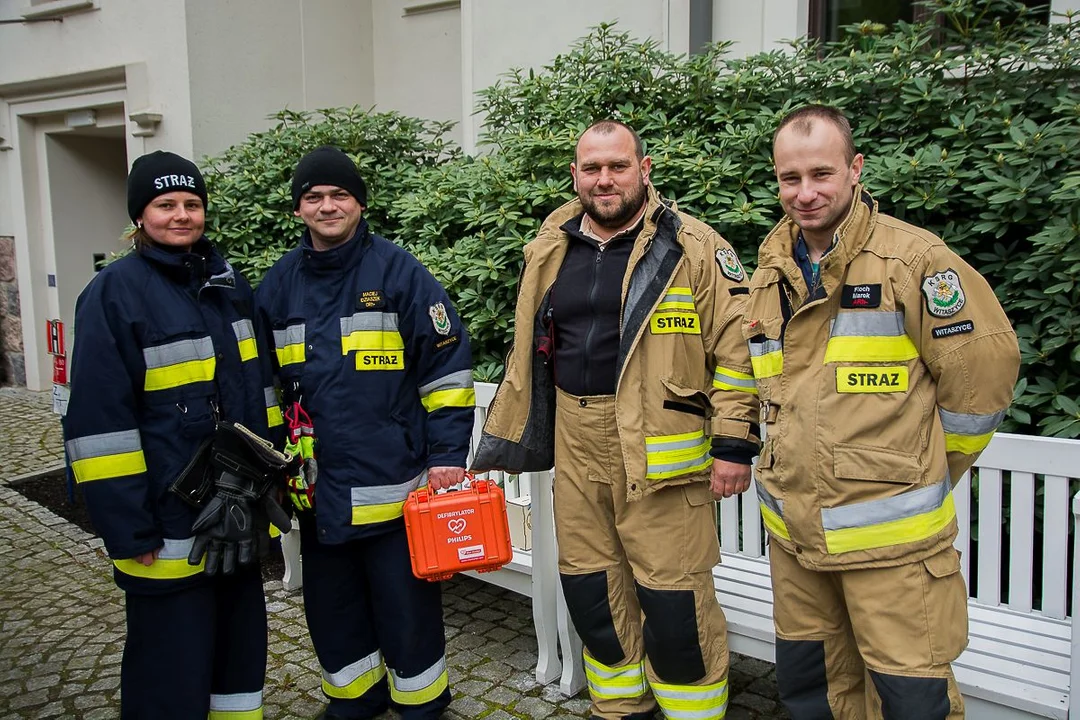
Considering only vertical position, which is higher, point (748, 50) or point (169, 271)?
point (748, 50)

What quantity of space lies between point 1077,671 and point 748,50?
15.7 ft

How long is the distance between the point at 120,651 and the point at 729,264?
132 inches

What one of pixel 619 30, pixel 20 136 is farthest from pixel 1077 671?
pixel 20 136

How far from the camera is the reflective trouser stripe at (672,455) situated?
9.27 ft

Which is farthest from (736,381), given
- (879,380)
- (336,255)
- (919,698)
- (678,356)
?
(336,255)

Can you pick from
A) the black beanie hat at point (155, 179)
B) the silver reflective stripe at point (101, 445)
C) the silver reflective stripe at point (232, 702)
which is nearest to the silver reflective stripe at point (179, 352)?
the silver reflective stripe at point (101, 445)

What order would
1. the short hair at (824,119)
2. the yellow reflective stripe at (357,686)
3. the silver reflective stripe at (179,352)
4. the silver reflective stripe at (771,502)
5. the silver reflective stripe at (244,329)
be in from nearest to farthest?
1. the short hair at (824,119)
2. the silver reflective stripe at (771,502)
3. the silver reflective stripe at (179,352)
4. the silver reflective stripe at (244,329)
5. the yellow reflective stripe at (357,686)

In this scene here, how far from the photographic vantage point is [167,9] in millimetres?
8797

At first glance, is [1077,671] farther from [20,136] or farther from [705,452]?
[20,136]

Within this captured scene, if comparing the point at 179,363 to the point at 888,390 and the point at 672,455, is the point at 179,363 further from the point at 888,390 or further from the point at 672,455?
the point at 888,390

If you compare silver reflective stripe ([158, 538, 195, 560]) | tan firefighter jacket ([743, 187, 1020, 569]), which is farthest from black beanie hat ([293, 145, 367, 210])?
tan firefighter jacket ([743, 187, 1020, 569])

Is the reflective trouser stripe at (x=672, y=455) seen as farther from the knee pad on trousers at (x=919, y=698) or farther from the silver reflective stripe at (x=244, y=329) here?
the silver reflective stripe at (x=244, y=329)

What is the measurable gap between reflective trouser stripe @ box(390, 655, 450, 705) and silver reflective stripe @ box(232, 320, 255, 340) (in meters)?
1.38

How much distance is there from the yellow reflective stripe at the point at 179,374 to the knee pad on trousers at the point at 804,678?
200 centimetres
